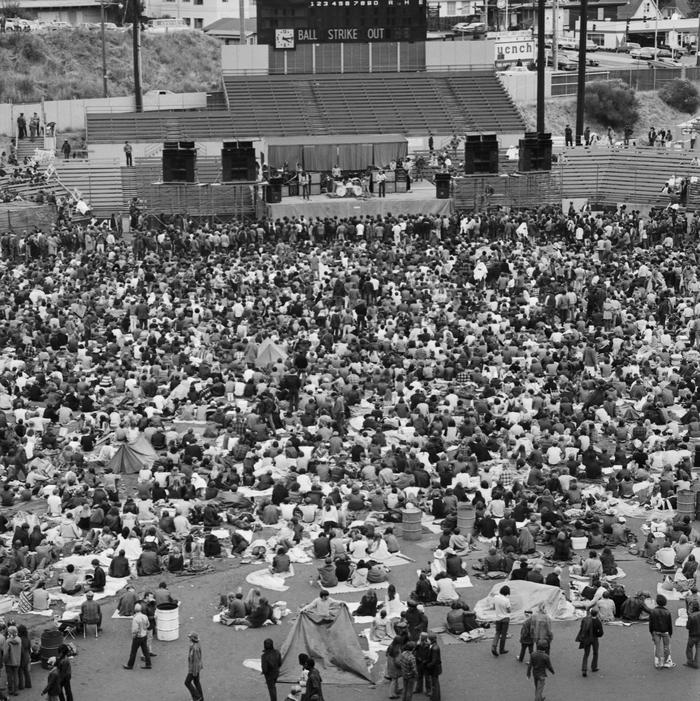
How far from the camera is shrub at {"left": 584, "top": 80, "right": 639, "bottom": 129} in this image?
9138 cm

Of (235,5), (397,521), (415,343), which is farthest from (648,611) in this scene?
(235,5)

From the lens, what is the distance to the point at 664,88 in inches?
3760

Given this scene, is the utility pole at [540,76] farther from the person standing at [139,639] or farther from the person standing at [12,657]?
the person standing at [12,657]

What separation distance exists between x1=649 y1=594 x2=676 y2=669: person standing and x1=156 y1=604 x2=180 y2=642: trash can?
23.4ft

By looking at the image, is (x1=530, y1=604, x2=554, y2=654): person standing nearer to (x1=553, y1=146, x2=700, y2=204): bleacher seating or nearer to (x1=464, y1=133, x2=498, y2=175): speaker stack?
(x1=464, y1=133, x2=498, y2=175): speaker stack

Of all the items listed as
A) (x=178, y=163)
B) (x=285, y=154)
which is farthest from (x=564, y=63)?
(x=178, y=163)

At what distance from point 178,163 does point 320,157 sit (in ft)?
23.9

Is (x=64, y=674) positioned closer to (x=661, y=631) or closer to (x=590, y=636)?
(x=590, y=636)

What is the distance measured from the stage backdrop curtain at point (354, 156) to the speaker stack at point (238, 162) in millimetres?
5706

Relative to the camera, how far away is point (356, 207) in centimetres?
6088

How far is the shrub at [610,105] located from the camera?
91375 mm

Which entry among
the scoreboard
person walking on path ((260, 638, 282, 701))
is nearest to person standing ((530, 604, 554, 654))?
person walking on path ((260, 638, 282, 701))

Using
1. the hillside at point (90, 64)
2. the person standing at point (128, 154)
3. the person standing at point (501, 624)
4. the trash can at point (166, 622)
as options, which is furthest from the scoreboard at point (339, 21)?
the person standing at point (501, 624)

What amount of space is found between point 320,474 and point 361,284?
50.6 ft
